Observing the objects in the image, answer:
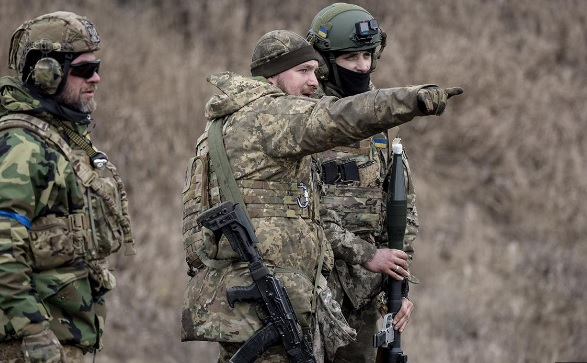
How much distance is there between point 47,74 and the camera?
16.4ft

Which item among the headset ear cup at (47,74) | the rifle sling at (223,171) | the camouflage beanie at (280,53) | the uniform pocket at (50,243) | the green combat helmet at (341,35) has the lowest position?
the uniform pocket at (50,243)

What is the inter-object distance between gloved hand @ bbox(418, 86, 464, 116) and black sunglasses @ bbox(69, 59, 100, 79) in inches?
59.7

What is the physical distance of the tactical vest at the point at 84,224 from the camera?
4.88 meters

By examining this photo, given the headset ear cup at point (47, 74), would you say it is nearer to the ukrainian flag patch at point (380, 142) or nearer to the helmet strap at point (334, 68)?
the helmet strap at point (334, 68)

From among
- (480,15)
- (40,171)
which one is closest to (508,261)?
(480,15)

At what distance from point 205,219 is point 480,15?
9615 millimetres

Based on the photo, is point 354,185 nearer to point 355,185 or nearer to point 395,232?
point 355,185

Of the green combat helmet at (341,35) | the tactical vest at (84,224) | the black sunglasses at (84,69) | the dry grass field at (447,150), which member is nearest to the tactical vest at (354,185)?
the green combat helmet at (341,35)

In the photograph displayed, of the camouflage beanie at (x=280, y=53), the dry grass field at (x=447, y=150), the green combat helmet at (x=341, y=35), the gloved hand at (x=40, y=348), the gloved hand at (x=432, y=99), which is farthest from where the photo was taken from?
the dry grass field at (x=447, y=150)

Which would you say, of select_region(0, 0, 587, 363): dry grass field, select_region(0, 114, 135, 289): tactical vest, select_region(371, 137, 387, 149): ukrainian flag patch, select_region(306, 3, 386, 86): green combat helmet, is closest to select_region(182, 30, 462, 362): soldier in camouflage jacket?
select_region(0, 114, 135, 289): tactical vest

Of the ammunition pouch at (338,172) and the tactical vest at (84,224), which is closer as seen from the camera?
the tactical vest at (84,224)

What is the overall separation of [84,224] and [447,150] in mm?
8234

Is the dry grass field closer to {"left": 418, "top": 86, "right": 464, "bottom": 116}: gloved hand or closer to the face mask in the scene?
the face mask

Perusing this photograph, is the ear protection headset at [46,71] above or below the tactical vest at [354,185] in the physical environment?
above
